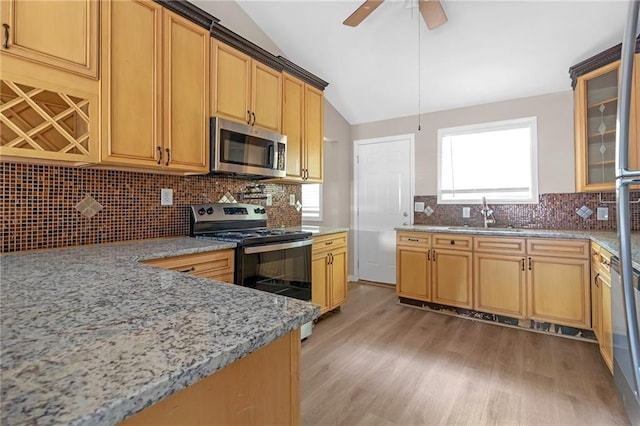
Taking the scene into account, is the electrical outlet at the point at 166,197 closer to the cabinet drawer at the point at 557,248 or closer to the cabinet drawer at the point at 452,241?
the cabinet drawer at the point at 452,241

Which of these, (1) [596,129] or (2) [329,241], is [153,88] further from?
(1) [596,129]

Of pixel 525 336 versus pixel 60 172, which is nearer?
pixel 60 172

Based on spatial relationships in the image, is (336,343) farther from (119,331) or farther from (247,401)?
(119,331)

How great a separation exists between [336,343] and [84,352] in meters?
2.26

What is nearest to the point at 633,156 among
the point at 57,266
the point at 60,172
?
the point at 57,266

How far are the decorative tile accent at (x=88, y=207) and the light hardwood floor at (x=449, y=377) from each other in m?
1.68

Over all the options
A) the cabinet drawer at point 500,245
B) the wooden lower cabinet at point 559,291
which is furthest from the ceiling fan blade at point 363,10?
the wooden lower cabinet at point 559,291

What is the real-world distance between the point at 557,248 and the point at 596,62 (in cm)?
164

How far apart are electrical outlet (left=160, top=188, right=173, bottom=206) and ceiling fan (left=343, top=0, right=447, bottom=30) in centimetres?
195

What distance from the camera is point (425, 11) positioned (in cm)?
243

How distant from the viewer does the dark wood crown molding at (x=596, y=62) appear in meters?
2.59

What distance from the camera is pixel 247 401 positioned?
0.67 metres

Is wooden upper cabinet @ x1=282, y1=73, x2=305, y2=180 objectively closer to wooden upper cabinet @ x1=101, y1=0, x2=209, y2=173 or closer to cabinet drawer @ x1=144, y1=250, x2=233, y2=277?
wooden upper cabinet @ x1=101, y1=0, x2=209, y2=173

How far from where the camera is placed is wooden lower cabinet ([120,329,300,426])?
0.54 m
